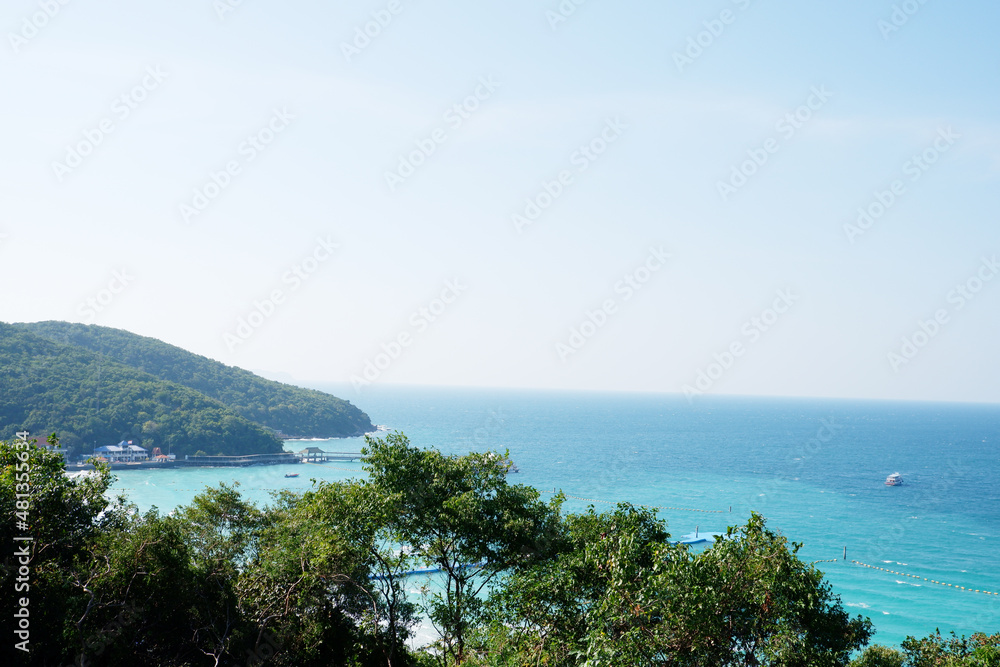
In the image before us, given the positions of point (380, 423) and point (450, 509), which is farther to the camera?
point (380, 423)

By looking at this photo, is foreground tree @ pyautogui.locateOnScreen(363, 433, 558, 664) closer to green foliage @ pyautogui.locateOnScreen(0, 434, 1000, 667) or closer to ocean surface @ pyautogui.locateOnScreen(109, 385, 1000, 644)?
green foliage @ pyautogui.locateOnScreen(0, 434, 1000, 667)

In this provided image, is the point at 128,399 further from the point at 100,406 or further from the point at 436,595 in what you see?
the point at 436,595

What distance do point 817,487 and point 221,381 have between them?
90.4 metres

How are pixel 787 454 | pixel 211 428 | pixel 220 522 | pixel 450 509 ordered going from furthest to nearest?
pixel 787 454, pixel 211 428, pixel 220 522, pixel 450 509

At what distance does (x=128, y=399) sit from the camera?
74.7m

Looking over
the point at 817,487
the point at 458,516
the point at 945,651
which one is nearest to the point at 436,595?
the point at 458,516

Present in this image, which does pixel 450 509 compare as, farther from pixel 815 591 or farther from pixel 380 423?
pixel 380 423

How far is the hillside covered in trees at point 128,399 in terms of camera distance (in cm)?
6600

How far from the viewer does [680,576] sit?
6.96 meters

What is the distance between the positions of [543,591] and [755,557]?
274cm

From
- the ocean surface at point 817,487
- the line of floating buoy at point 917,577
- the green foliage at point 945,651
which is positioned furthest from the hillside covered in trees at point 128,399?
the green foliage at point 945,651

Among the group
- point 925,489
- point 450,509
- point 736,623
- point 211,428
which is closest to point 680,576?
point 736,623

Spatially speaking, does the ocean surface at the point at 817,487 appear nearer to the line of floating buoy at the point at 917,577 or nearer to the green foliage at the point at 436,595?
the line of floating buoy at the point at 917,577

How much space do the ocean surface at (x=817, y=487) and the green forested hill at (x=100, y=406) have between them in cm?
726
